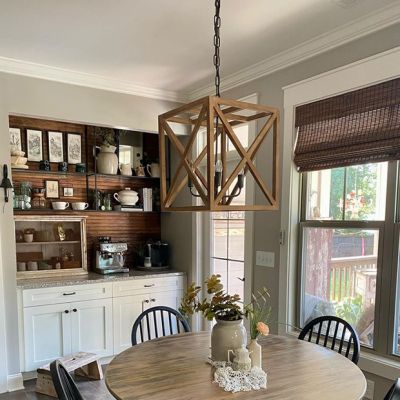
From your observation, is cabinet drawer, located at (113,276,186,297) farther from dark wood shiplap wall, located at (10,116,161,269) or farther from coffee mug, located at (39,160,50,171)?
coffee mug, located at (39,160,50,171)

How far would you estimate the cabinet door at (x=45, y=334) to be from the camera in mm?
3121

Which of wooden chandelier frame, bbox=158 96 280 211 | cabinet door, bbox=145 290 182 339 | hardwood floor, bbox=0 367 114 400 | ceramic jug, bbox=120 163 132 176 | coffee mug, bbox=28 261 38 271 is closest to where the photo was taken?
wooden chandelier frame, bbox=158 96 280 211

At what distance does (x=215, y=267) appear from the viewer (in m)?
3.77

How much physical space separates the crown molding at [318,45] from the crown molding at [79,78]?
547 mm

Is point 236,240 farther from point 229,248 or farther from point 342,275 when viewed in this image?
point 342,275

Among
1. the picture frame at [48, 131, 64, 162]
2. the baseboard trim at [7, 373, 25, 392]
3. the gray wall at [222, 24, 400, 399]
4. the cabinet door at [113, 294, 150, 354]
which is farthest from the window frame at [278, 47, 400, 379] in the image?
the picture frame at [48, 131, 64, 162]

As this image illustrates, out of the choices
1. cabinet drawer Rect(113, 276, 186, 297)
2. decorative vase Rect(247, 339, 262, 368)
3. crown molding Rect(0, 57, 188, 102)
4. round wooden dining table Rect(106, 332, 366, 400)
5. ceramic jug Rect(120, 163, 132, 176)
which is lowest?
cabinet drawer Rect(113, 276, 186, 297)

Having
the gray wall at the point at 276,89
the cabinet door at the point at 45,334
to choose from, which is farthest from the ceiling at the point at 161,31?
the cabinet door at the point at 45,334

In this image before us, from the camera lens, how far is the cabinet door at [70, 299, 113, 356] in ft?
10.9

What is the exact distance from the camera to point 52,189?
12.4 feet

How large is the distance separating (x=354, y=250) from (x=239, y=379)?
1335 mm

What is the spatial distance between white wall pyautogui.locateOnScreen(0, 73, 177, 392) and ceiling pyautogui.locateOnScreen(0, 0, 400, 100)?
0.17 m

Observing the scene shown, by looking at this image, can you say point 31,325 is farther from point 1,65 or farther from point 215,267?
point 1,65

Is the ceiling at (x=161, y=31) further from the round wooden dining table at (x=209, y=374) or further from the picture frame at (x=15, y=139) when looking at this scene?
the round wooden dining table at (x=209, y=374)
